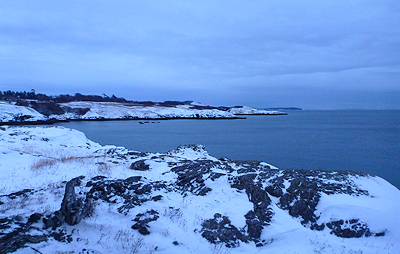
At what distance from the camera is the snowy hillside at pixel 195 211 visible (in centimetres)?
544

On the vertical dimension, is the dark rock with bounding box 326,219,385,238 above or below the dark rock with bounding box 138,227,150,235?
below

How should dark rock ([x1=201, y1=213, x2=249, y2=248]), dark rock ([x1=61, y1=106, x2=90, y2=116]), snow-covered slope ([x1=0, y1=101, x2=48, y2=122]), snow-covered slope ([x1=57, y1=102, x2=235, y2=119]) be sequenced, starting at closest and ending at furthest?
1. dark rock ([x1=201, y1=213, x2=249, y2=248])
2. snow-covered slope ([x1=0, y1=101, x2=48, y2=122])
3. dark rock ([x1=61, y1=106, x2=90, y2=116])
4. snow-covered slope ([x1=57, y1=102, x2=235, y2=119])

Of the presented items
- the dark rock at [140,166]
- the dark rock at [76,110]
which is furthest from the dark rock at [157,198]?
the dark rock at [76,110]

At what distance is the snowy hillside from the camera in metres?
5.44

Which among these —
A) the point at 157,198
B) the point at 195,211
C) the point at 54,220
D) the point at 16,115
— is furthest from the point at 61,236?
the point at 16,115

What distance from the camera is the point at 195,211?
757 centimetres

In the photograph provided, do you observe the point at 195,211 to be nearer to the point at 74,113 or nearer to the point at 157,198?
the point at 157,198

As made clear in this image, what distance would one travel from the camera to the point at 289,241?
22.0 ft

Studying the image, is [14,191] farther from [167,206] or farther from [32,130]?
[32,130]

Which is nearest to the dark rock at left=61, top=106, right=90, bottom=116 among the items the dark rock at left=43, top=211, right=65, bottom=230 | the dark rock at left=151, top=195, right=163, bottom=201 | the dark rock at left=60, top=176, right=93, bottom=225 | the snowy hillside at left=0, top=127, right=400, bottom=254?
the snowy hillside at left=0, top=127, right=400, bottom=254

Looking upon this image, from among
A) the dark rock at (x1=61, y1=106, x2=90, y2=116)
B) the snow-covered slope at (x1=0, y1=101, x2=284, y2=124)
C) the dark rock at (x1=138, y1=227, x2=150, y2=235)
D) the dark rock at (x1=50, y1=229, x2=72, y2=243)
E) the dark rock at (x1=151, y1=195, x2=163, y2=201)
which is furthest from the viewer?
the dark rock at (x1=61, y1=106, x2=90, y2=116)


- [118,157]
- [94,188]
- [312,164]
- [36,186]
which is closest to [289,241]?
[94,188]

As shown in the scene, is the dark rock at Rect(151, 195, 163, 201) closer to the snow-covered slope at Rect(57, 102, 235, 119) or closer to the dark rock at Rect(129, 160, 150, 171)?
the dark rock at Rect(129, 160, 150, 171)

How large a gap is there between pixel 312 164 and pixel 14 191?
2391cm
